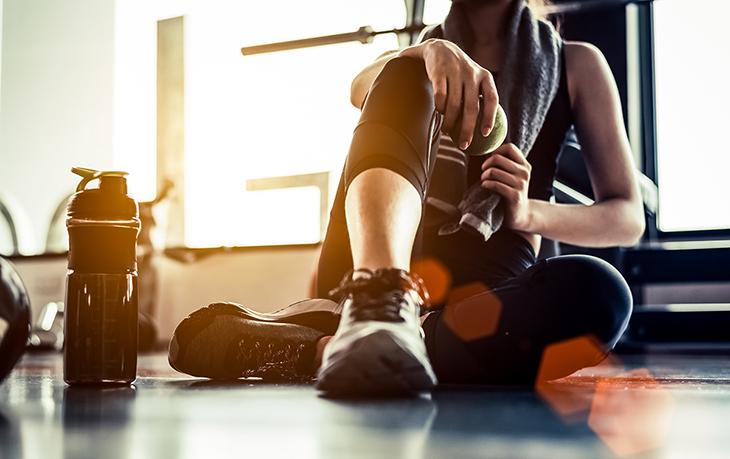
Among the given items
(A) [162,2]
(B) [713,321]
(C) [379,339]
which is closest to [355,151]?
(C) [379,339]

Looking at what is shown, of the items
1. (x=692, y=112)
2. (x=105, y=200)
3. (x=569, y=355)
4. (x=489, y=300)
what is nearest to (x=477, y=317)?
(x=489, y=300)

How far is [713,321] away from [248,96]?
255 cm

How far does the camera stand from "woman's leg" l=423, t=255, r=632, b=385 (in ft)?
2.79

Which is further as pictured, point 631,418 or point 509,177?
point 509,177

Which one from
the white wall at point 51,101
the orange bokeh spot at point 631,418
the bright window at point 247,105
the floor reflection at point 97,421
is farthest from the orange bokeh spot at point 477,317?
the white wall at point 51,101

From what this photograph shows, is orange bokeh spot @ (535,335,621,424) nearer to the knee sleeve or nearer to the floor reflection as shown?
the knee sleeve

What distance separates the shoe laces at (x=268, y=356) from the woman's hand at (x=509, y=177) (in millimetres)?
376

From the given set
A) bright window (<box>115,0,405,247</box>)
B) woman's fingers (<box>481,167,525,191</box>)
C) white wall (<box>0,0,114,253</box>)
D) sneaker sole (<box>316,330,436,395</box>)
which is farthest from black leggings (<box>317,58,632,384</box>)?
white wall (<box>0,0,114,253</box>)

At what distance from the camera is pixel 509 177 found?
3.32 feet

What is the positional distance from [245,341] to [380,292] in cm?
34

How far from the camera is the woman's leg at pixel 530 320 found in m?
0.85

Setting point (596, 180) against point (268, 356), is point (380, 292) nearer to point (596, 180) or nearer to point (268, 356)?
point (268, 356)

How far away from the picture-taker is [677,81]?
3.15 metres

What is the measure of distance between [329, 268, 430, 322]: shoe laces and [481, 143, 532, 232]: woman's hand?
0.35 metres
